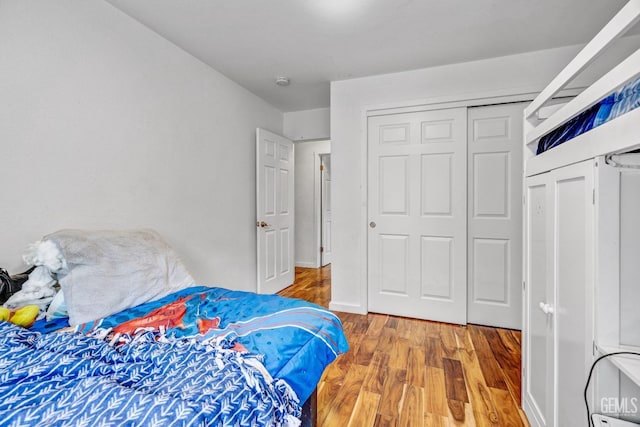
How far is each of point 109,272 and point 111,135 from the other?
99 cm

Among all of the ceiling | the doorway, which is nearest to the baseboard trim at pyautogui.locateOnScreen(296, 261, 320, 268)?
the doorway

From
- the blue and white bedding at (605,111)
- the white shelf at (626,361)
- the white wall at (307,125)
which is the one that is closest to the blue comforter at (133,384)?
the white shelf at (626,361)

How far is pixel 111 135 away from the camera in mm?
1826

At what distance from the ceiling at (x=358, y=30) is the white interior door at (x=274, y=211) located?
36.5 inches

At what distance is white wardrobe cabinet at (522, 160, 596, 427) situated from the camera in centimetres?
94

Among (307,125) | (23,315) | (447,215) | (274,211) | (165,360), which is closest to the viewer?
(165,360)

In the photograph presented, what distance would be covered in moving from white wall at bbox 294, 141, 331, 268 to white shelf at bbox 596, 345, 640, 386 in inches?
168

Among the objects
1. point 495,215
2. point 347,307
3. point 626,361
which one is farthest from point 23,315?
point 495,215

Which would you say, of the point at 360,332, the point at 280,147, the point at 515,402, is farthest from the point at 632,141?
the point at 280,147

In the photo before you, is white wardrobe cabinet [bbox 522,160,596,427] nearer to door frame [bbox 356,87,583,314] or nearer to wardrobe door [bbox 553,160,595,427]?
wardrobe door [bbox 553,160,595,427]

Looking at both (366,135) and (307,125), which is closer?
(366,135)

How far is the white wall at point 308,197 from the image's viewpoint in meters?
4.99

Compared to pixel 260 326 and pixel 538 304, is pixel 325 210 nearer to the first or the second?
pixel 538 304

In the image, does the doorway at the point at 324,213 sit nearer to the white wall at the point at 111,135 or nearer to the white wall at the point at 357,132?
the white wall at the point at 357,132
